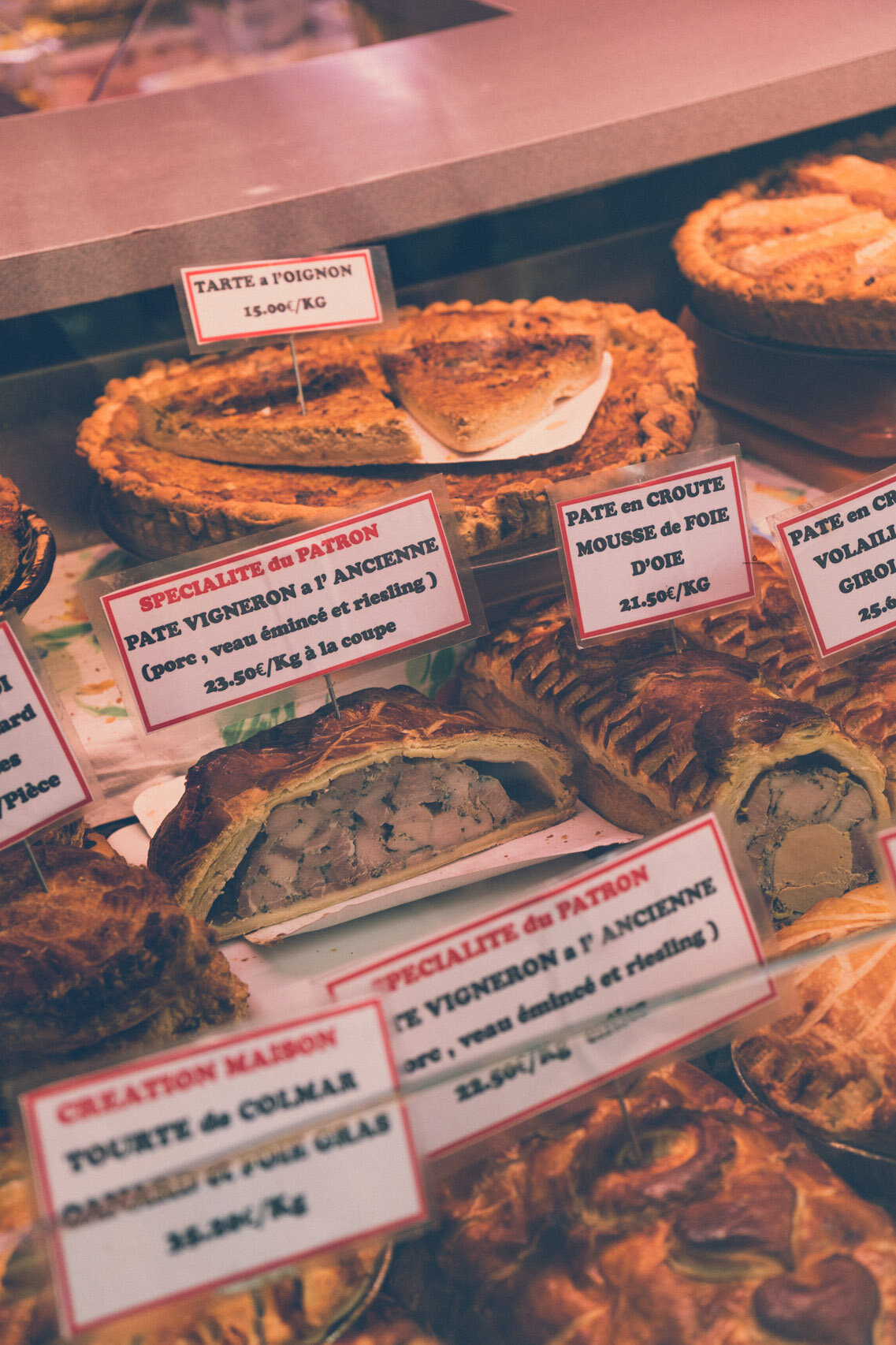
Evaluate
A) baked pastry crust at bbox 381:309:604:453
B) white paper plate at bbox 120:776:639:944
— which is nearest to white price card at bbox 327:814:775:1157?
white paper plate at bbox 120:776:639:944

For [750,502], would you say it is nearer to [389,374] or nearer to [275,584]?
[389,374]

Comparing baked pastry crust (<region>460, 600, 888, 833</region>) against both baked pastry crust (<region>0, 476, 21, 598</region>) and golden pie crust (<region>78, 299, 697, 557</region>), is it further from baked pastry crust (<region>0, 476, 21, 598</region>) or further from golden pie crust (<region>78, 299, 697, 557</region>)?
baked pastry crust (<region>0, 476, 21, 598</region>)

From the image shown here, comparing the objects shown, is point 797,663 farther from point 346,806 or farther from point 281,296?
point 281,296

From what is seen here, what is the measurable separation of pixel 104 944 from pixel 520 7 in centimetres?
376

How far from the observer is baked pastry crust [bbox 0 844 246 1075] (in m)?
1.43

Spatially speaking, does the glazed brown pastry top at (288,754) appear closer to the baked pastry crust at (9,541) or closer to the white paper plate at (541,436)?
the baked pastry crust at (9,541)

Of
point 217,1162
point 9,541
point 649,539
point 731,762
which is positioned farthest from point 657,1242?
point 9,541

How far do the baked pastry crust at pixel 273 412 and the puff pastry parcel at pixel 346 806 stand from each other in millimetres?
669

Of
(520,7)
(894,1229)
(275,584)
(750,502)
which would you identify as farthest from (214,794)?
(520,7)

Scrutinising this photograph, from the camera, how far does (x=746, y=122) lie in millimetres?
2725

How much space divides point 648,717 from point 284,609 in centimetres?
65

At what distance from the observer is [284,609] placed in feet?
5.93

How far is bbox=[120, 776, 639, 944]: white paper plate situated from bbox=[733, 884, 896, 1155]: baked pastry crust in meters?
0.45

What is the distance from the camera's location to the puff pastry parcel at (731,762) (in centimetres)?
179
